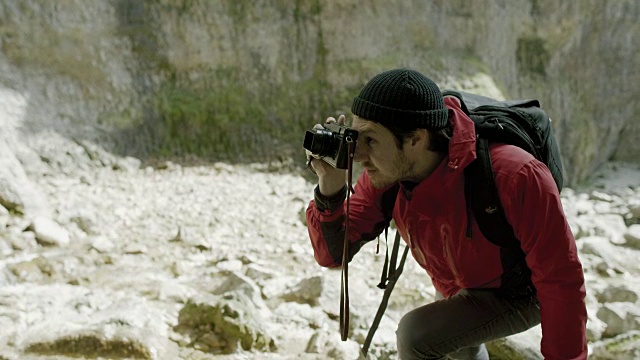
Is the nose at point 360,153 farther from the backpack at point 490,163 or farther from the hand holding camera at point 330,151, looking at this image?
the backpack at point 490,163

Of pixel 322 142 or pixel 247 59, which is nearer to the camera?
pixel 322 142

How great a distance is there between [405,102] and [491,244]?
0.53 metres

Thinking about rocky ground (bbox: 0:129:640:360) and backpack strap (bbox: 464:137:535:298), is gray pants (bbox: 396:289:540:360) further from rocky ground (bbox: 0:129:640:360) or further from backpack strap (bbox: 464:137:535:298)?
rocky ground (bbox: 0:129:640:360)

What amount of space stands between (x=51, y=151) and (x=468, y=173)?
4.59 metres

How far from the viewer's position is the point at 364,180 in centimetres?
203

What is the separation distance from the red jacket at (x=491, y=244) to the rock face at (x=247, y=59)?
449 centimetres

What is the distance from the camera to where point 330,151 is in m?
1.77

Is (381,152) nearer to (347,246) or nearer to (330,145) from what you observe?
(330,145)

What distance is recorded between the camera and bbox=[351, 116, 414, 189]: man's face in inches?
64.9

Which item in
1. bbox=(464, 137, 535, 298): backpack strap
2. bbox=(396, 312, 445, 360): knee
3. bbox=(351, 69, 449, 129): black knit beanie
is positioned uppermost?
bbox=(351, 69, 449, 129): black knit beanie

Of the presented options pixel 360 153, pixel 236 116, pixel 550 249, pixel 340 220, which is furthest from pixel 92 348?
pixel 236 116

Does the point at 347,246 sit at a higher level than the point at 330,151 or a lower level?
lower

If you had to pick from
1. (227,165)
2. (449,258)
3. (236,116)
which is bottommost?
(227,165)

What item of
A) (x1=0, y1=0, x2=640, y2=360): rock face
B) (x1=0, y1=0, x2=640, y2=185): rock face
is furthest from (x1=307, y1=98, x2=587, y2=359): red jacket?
(x1=0, y1=0, x2=640, y2=185): rock face
